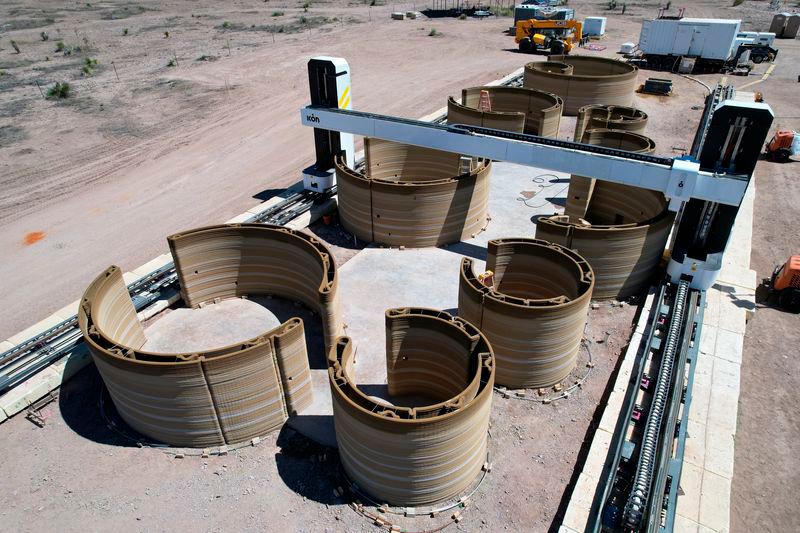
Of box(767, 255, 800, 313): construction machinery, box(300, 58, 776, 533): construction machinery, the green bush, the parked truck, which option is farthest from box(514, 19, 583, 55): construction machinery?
the green bush

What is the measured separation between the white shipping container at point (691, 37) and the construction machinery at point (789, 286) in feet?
119

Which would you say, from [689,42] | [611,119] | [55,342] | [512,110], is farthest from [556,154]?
[689,42]

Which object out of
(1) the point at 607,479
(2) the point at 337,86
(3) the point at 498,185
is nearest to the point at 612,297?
(1) the point at 607,479

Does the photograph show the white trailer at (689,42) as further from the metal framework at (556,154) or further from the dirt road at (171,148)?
the metal framework at (556,154)

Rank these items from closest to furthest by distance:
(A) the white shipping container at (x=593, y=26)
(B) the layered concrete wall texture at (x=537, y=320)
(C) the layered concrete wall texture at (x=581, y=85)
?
(B) the layered concrete wall texture at (x=537, y=320), (C) the layered concrete wall texture at (x=581, y=85), (A) the white shipping container at (x=593, y=26)

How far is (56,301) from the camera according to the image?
21625mm

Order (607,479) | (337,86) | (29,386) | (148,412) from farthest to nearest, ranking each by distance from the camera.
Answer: (337,86) → (29,386) → (148,412) → (607,479)

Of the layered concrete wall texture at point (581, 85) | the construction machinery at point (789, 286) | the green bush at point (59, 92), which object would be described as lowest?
the construction machinery at point (789, 286)

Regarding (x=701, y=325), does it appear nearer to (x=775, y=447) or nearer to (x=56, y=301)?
(x=775, y=447)

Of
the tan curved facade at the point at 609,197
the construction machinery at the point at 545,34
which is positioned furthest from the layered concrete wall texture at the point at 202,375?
the construction machinery at the point at 545,34

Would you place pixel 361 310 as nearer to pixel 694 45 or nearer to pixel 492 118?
pixel 492 118

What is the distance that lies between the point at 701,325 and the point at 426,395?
33.0 feet

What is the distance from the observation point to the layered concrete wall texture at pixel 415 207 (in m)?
22.5

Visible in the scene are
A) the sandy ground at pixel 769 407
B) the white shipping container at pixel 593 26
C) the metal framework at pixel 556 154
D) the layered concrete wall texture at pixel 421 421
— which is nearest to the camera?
the layered concrete wall texture at pixel 421 421
